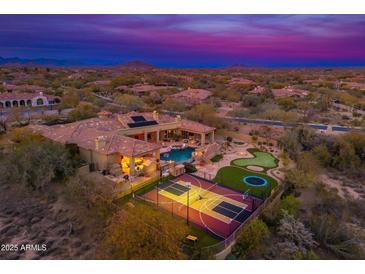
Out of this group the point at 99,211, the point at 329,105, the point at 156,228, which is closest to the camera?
the point at 156,228

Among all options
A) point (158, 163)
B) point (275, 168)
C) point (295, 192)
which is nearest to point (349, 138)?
point (275, 168)

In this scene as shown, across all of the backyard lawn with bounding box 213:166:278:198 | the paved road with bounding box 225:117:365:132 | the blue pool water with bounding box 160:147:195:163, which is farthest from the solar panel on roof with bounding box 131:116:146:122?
the paved road with bounding box 225:117:365:132

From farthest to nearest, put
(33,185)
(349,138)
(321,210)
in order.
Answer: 1. (349,138)
2. (33,185)
3. (321,210)

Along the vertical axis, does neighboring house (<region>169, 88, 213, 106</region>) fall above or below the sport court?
above

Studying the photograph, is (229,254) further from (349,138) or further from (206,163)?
(349,138)

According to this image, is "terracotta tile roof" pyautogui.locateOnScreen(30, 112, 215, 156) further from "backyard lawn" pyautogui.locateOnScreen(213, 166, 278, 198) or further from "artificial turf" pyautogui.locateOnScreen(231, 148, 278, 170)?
"backyard lawn" pyautogui.locateOnScreen(213, 166, 278, 198)

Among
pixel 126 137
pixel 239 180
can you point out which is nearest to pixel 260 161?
pixel 239 180

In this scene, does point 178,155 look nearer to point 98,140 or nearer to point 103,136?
point 103,136
